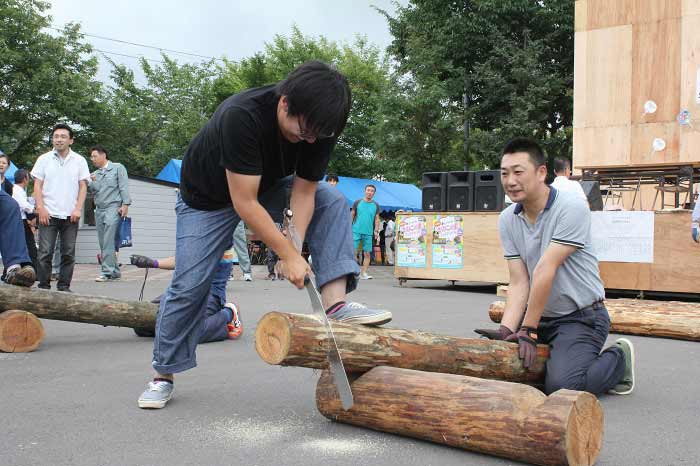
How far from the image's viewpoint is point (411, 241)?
1178cm

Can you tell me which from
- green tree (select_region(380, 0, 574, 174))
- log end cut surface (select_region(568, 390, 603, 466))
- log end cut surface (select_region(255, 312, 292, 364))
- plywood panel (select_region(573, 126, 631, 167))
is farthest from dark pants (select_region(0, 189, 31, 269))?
green tree (select_region(380, 0, 574, 174))

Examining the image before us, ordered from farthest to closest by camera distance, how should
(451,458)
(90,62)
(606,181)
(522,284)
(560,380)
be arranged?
(90,62) < (606,181) < (522,284) < (560,380) < (451,458)

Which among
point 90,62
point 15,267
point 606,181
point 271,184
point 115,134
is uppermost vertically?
point 90,62

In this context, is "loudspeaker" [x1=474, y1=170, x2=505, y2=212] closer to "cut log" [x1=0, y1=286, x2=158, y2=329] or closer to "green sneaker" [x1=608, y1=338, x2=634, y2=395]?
"cut log" [x1=0, y1=286, x2=158, y2=329]

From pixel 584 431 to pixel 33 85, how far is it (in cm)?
2625

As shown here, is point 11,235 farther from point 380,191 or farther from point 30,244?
point 380,191

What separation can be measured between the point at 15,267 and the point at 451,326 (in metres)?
3.91

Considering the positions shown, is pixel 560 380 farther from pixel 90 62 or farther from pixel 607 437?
pixel 90 62

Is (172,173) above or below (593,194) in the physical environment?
above

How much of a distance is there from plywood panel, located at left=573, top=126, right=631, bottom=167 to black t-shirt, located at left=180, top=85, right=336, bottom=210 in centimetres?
1028

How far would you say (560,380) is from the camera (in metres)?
3.51

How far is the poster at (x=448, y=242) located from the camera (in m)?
11.1

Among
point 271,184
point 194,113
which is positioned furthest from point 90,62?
point 271,184

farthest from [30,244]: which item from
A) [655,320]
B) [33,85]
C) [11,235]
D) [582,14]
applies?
[33,85]
